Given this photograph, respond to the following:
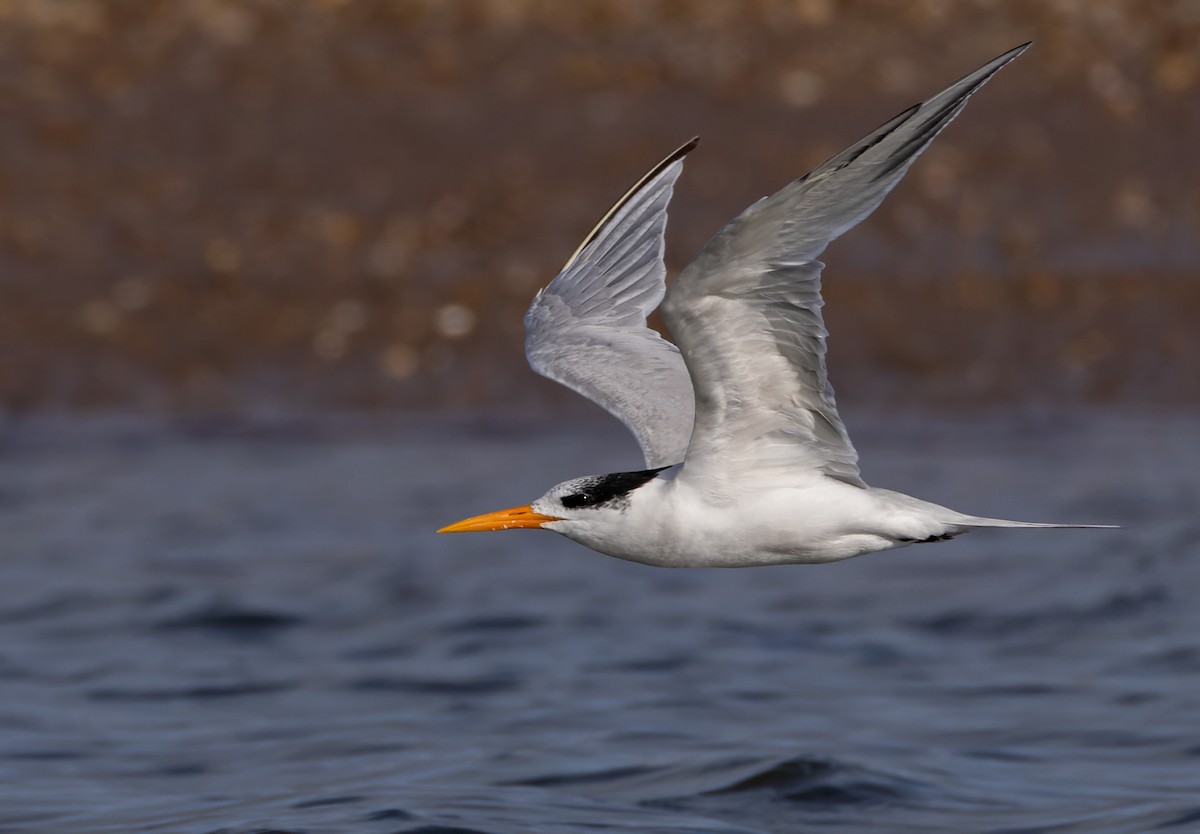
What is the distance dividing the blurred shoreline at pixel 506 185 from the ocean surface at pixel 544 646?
0.54 metres

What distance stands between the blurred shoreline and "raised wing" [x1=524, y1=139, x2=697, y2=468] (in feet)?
23.7

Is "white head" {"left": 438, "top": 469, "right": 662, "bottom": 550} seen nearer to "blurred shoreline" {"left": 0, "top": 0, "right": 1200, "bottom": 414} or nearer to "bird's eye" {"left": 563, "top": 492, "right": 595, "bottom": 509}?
"bird's eye" {"left": 563, "top": 492, "right": 595, "bottom": 509}

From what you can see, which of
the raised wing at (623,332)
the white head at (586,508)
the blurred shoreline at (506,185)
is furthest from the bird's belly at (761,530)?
the blurred shoreline at (506,185)

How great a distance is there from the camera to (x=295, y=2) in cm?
1780

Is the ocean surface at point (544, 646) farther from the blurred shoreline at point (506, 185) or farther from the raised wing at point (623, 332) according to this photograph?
the raised wing at point (623, 332)

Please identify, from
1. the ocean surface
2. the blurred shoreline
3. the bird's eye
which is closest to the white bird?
the bird's eye

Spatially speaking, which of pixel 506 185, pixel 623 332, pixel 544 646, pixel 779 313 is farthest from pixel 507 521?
pixel 506 185

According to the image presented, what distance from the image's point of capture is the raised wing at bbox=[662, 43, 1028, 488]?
575 centimetres

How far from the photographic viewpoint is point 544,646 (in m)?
11.6

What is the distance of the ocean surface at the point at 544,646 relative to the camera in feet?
30.1

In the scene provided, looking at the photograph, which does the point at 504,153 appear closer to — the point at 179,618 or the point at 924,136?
the point at 179,618

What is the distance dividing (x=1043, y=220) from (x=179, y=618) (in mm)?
7920

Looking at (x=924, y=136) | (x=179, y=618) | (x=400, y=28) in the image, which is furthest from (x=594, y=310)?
(x=400, y=28)

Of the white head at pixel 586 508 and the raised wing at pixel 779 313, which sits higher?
the raised wing at pixel 779 313
